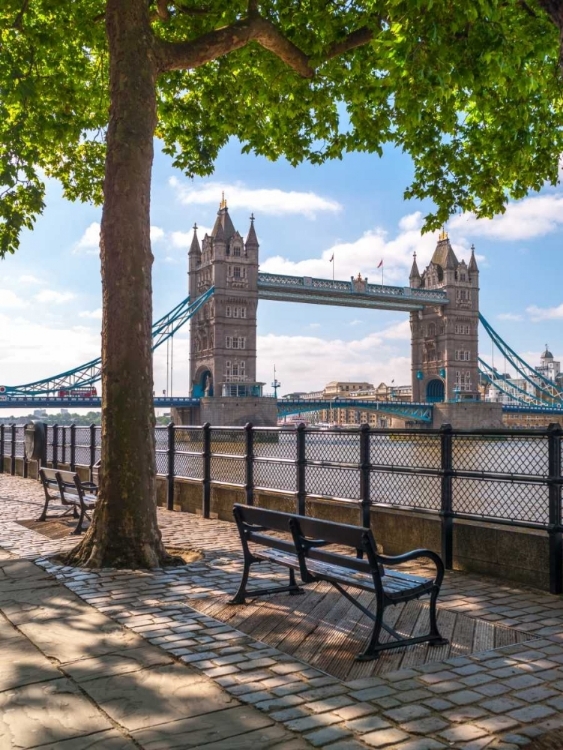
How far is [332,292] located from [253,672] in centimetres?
7630

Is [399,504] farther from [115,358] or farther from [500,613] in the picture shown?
[115,358]

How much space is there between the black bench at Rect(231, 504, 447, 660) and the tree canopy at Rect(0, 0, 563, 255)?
13.5 ft

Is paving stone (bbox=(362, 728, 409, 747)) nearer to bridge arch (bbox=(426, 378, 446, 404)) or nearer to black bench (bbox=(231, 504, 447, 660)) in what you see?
black bench (bbox=(231, 504, 447, 660))

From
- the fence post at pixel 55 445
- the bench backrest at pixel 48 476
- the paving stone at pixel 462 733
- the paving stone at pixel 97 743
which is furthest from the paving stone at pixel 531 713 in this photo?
the fence post at pixel 55 445

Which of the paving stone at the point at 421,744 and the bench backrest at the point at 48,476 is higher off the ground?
the bench backrest at the point at 48,476

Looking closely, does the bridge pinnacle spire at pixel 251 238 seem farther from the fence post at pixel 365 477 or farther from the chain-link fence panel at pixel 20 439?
the fence post at pixel 365 477

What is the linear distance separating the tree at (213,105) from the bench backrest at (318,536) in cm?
179

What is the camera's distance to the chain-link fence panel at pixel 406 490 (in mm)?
→ 6629

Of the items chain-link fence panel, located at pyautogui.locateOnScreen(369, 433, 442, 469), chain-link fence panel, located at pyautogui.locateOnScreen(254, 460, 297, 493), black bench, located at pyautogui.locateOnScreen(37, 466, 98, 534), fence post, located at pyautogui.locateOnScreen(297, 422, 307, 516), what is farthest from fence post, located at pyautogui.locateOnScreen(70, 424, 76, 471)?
chain-link fence panel, located at pyautogui.locateOnScreen(369, 433, 442, 469)

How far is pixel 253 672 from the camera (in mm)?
3666

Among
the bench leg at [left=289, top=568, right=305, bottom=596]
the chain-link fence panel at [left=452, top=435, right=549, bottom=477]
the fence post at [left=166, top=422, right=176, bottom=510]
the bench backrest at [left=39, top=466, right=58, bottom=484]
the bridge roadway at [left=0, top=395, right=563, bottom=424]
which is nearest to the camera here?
the bench leg at [left=289, top=568, right=305, bottom=596]

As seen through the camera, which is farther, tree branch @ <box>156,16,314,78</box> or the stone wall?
the stone wall

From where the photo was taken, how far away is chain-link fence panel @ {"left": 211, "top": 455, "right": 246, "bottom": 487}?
32.2 feet

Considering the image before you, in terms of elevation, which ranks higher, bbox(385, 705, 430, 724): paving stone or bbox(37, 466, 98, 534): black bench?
bbox(37, 466, 98, 534): black bench
